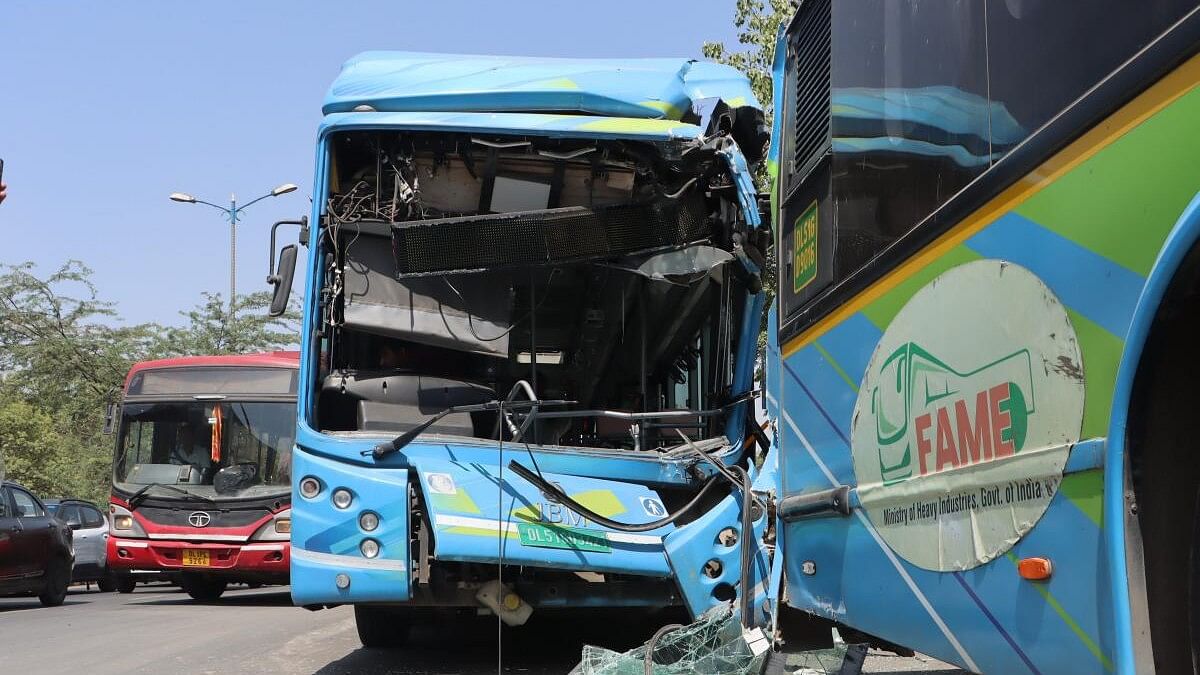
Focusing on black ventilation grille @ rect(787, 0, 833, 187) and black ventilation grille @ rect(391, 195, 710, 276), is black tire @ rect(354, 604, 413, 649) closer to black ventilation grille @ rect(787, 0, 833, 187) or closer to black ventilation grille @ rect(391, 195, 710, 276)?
black ventilation grille @ rect(391, 195, 710, 276)

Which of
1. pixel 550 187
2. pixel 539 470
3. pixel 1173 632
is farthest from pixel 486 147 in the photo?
pixel 1173 632

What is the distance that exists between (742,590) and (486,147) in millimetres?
2998

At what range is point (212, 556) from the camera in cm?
1488

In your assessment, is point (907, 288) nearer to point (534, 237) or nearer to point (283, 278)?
point (534, 237)

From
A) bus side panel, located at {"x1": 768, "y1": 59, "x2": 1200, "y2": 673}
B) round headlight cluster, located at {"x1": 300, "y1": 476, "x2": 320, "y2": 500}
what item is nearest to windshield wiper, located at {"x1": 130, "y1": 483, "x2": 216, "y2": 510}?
round headlight cluster, located at {"x1": 300, "y1": 476, "x2": 320, "y2": 500}

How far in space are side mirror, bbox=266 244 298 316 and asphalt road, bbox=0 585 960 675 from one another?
2486 mm

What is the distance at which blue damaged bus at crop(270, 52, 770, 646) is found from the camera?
22.3 feet

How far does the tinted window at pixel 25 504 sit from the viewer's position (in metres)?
15.7

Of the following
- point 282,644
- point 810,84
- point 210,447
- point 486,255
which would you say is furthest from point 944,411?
point 210,447

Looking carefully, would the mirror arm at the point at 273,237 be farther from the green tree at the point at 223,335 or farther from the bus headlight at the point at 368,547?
the green tree at the point at 223,335

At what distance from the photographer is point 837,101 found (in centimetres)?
457

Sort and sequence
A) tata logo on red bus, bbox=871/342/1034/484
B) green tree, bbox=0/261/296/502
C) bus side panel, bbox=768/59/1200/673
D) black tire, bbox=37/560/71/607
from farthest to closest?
1. green tree, bbox=0/261/296/502
2. black tire, bbox=37/560/71/607
3. tata logo on red bus, bbox=871/342/1034/484
4. bus side panel, bbox=768/59/1200/673

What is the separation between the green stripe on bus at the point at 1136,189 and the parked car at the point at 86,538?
19222mm

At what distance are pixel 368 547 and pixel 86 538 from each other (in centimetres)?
1497
